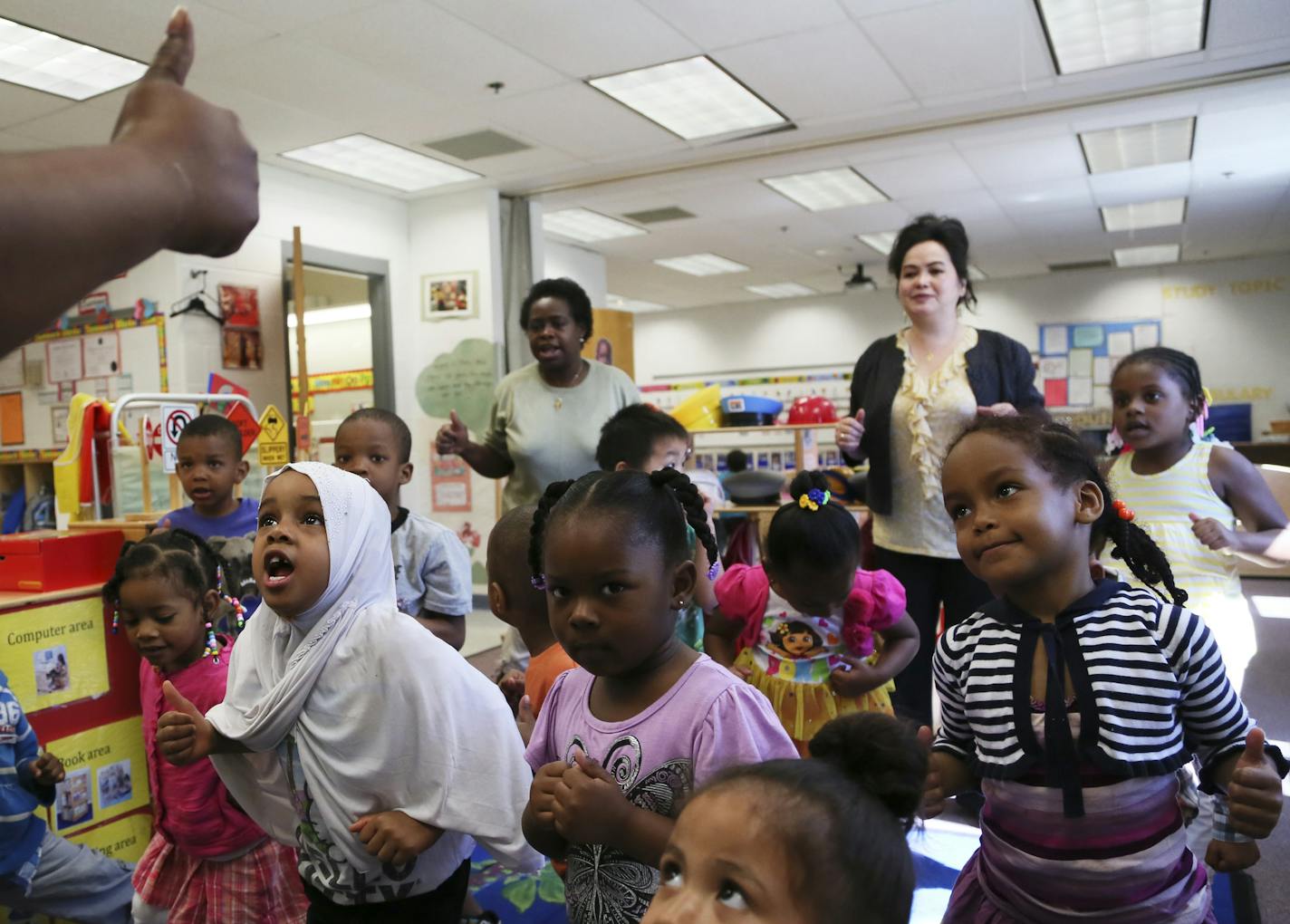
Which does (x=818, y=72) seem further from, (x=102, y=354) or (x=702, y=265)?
(x=702, y=265)

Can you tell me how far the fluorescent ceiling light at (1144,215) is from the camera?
308 inches

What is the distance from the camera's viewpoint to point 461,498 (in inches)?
253

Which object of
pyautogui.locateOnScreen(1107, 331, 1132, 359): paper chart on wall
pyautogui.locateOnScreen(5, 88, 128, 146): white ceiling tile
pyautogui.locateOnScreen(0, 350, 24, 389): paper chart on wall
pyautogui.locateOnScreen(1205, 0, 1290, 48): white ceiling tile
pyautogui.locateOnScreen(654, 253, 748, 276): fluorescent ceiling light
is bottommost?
pyautogui.locateOnScreen(0, 350, 24, 389): paper chart on wall

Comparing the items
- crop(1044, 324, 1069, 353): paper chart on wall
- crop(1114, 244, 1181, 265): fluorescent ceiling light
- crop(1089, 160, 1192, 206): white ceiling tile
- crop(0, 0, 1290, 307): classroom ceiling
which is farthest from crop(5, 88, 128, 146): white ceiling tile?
crop(1044, 324, 1069, 353): paper chart on wall

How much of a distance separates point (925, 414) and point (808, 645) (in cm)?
80

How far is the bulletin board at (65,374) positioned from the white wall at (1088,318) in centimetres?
775

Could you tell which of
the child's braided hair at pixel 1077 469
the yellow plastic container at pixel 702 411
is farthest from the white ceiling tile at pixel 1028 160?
the child's braided hair at pixel 1077 469

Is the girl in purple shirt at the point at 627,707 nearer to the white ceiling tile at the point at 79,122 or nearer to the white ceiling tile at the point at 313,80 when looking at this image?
the white ceiling tile at the point at 313,80

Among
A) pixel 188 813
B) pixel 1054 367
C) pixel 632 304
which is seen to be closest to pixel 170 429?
pixel 188 813

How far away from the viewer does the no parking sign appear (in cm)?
305

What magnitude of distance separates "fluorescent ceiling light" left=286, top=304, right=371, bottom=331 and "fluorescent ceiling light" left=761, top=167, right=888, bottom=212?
3.02 meters

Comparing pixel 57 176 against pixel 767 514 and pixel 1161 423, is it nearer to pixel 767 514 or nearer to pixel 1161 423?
pixel 1161 423

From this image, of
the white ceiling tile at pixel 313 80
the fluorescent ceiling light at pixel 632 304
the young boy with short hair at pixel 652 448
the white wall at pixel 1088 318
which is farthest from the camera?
the fluorescent ceiling light at pixel 632 304

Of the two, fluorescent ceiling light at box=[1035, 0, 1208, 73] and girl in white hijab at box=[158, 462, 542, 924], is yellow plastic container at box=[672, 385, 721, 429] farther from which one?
girl in white hijab at box=[158, 462, 542, 924]
